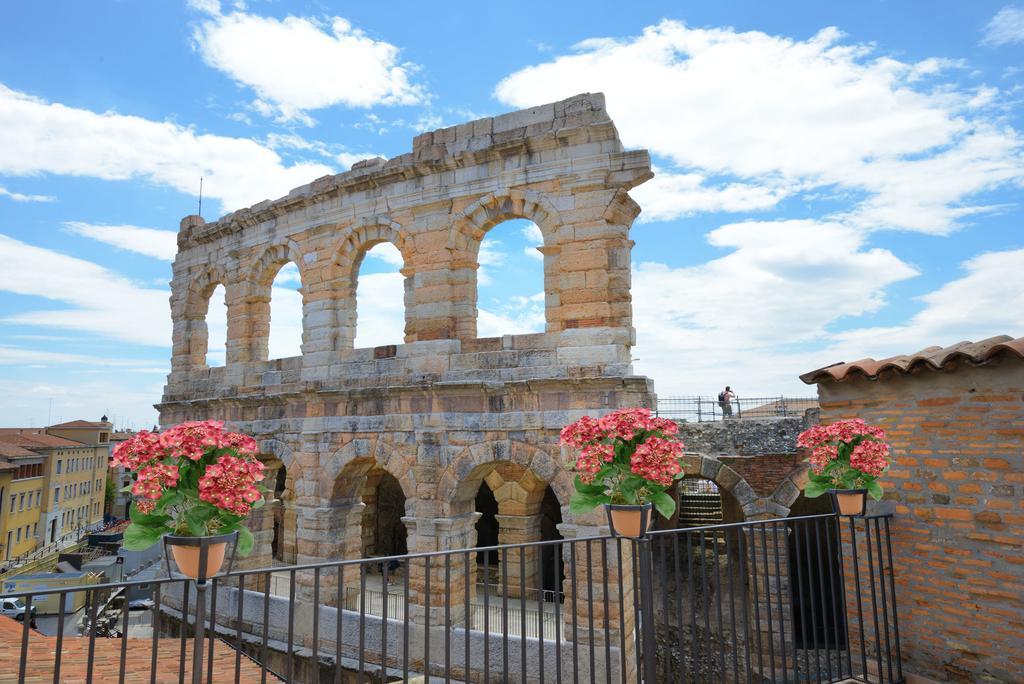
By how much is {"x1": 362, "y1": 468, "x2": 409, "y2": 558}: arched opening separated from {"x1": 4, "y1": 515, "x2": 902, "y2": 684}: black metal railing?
1.30m

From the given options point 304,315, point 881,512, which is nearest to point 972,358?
point 881,512

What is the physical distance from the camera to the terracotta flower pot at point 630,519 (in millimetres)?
4645

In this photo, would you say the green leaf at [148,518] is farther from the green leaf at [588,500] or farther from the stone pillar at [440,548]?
the stone pillar at [440,548]

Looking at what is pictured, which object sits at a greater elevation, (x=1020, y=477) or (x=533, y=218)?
(x=533, y=218)

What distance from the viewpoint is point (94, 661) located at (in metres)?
5.36

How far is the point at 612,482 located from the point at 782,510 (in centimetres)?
1064

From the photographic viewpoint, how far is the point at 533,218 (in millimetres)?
10766

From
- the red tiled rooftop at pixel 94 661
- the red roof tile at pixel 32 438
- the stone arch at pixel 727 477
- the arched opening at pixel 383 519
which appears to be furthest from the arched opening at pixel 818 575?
the red roof tile at pixel 32 438

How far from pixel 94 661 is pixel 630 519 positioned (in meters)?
4.66

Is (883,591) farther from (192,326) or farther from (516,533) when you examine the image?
(192,326)

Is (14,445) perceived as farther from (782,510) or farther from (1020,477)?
(1020,477)

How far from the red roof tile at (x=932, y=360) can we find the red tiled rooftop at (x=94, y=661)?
20.6 feet

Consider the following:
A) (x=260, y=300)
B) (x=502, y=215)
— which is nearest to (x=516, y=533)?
(x=502, y=215)

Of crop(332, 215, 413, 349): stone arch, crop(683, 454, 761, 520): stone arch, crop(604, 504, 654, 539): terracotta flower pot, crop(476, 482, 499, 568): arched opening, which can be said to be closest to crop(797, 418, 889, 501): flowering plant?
crop(604, 504, 654, 539): terracotta flower pot
